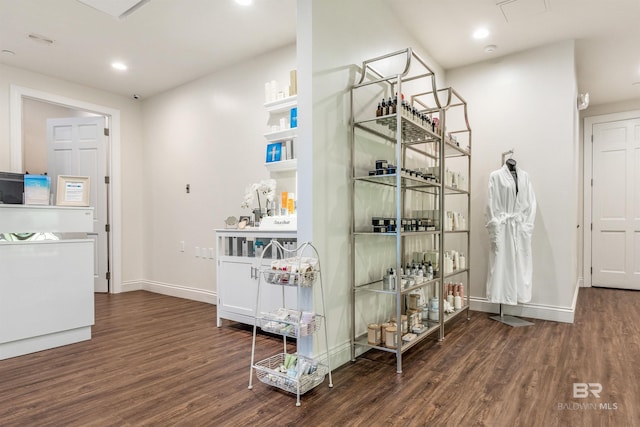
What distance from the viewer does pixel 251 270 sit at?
3.30 metres

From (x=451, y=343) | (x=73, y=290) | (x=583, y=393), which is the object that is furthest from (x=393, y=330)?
(x=73, y=290)

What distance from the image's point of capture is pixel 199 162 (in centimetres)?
480

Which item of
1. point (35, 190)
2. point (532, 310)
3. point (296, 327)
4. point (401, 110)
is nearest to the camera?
point (296, 327)

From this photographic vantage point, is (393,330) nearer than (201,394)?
No

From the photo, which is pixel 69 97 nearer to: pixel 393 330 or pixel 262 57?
pixel 262 57

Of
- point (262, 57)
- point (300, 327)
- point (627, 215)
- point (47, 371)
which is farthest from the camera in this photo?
point (627, 215)

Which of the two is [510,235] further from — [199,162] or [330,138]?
[199,162]

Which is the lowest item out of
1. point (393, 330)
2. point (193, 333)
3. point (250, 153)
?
point (193, 333)

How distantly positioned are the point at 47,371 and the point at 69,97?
3924mm

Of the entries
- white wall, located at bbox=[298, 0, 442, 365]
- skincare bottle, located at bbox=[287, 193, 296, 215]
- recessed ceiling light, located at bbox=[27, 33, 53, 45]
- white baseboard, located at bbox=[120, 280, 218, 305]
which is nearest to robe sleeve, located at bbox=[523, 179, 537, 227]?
white wall, located at bbox=[298, 0, 442, 365]

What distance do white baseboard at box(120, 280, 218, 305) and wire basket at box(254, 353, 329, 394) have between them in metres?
2.54

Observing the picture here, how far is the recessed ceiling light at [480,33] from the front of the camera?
3.56 m

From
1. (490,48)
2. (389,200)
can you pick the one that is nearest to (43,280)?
(389,200)

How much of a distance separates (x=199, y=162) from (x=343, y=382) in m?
3.56
